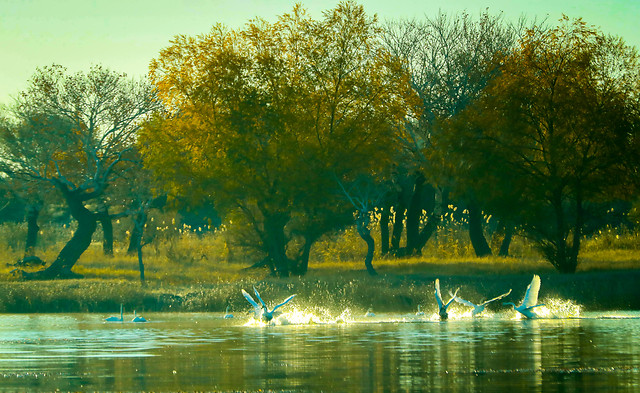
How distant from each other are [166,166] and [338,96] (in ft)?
28.9

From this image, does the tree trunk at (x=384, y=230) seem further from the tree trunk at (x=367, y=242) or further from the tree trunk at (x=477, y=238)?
the tree trunk at (x=367, y=242)

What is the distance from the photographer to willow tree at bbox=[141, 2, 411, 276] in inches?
1757

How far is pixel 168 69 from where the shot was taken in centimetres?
4706

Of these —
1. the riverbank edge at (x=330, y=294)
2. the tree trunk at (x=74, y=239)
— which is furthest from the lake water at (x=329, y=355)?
the tree trunk at (x=74, y=239)

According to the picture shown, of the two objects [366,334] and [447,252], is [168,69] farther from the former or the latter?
[366,334]

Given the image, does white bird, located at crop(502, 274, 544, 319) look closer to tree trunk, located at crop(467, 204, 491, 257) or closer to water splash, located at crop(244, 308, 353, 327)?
water splash, located at crop(244, 308, 353, 327)

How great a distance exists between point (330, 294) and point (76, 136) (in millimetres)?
22655

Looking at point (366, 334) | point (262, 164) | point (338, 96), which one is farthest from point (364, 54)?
point (366, 334)

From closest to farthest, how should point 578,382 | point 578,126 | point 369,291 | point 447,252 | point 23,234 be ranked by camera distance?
point 578,382 → point 369,291 → point 578,126 → point 447,252 → point 23,234

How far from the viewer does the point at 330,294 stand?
3712 centimetres

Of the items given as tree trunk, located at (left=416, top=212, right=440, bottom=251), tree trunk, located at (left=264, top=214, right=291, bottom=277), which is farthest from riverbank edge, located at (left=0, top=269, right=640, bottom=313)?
tree trunk, located at (left=416, top=212, right=440, bottom=251)

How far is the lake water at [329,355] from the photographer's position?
1538 cm

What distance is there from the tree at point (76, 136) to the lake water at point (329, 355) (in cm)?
2229

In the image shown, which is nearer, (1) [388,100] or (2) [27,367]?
(2) [27,367]
